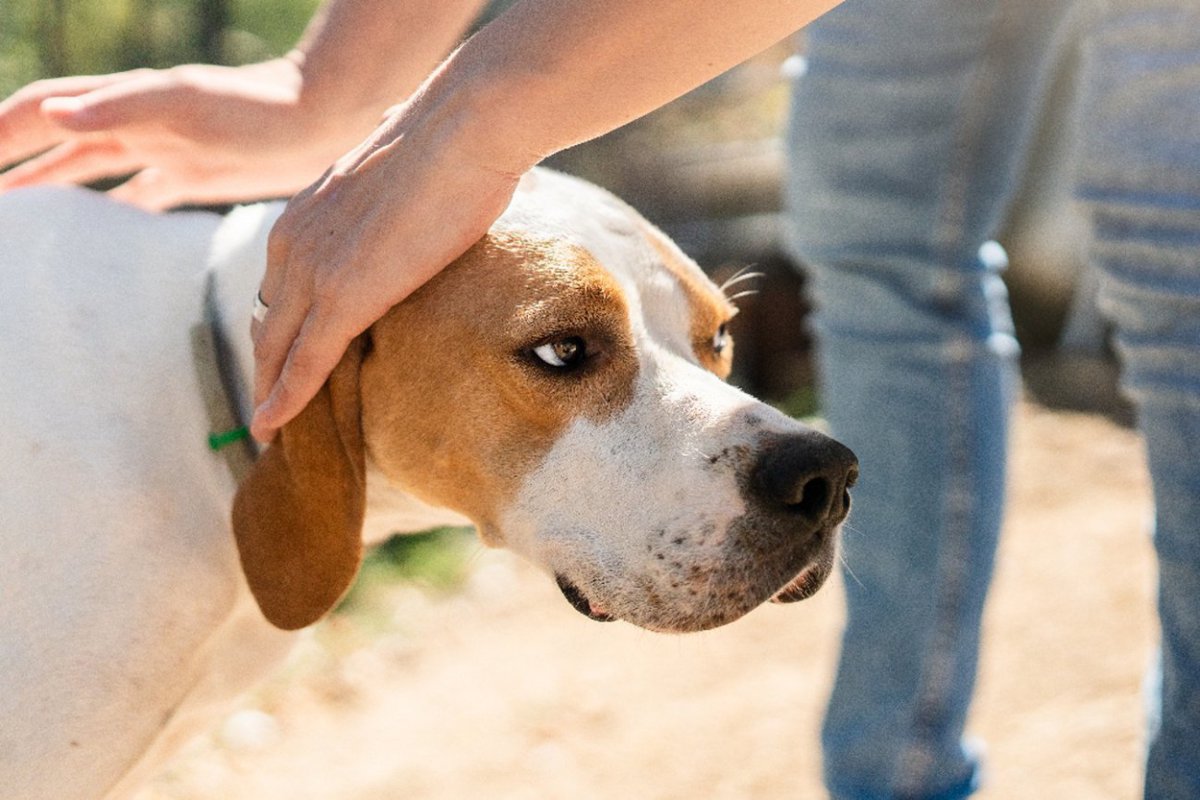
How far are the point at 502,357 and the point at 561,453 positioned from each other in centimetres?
17

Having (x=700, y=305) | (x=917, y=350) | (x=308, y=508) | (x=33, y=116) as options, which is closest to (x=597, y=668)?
(x=917, y=350)

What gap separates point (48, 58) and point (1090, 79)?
3.58 meters

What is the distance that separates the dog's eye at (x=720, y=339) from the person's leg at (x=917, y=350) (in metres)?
0.48

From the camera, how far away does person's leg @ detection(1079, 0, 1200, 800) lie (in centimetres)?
189

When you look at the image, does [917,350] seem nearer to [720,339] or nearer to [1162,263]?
[720,339]

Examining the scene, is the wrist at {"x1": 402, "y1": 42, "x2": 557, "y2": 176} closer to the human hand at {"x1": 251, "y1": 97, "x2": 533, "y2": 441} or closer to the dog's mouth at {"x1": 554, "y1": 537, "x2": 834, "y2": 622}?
the human hand at {"x1": 251, "y1": 97, "x2": 533, "y2": 441}

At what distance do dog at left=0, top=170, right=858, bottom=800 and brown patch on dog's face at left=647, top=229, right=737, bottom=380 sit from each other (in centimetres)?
3

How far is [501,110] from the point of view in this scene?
5.73ft

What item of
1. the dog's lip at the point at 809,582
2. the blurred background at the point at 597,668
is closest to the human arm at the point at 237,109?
the blurred background at the point at 597,668

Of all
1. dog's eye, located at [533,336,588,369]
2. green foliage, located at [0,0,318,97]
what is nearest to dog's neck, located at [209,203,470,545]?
dog's eye, located at [533,336,588,369]

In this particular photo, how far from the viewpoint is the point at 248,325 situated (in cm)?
214

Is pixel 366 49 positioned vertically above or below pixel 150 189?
above

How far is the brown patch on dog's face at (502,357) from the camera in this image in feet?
6.47

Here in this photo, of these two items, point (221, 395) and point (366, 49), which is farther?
point (366, 49)
